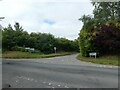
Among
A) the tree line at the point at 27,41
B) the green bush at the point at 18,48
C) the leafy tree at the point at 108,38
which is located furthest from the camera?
the tree line at the point at 27,41

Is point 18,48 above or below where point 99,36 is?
below

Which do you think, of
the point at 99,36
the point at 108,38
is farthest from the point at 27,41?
the point at 108,38

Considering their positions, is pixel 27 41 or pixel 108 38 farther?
pixel 27 41

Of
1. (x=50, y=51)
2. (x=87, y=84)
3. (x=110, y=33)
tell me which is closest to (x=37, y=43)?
(x=50, y=51)

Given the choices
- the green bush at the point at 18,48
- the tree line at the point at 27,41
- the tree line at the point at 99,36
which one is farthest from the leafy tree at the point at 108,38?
the tree line at the point at 27,41

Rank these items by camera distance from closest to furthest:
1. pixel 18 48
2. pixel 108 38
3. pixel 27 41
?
pixel 108 38, pixel 18 48, pixel 27 41

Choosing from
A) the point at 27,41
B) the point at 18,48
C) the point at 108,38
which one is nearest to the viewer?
the point at 108,38

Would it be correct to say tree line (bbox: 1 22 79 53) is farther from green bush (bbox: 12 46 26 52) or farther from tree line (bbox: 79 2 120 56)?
tree line (bbox: 79 2 120 56)

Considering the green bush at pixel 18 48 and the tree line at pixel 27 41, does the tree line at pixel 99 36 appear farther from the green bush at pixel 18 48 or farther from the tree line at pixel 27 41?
the tree line at pixel 27 41

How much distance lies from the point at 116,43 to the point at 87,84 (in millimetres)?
18947

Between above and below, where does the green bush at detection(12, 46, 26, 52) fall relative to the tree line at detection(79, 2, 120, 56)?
below

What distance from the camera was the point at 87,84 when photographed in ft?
34.7

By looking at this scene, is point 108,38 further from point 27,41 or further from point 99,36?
point 27,41

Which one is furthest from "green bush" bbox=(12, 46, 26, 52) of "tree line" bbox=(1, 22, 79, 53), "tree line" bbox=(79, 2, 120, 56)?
"tree line" bbox=(79, 2, 120, 56)
